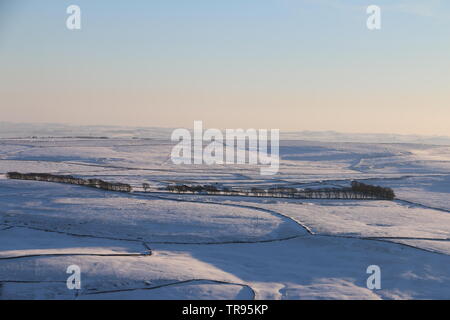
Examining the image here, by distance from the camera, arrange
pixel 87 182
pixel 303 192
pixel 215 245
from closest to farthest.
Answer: pixel 215 245, pixel 303 192, pixel 87 182

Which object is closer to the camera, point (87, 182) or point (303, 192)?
point (303, 192)

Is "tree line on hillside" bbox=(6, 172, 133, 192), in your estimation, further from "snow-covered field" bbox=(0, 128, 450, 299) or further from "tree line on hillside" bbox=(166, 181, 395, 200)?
"tree line on hillside" bbox=(166, 181, 395, 200)

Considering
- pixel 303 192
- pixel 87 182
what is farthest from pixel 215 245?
pixel 87 182

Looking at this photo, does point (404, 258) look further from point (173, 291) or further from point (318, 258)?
point (173, 291)

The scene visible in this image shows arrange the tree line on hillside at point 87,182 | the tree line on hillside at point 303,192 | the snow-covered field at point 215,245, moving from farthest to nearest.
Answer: the tree line on hillside at point 87,182, the tree line on hillside at point 303,192, the snow-covered field at point 215,245

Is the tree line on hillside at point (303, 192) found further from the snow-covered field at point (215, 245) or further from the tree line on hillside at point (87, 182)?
the tree line on hillside at point (87, 182)

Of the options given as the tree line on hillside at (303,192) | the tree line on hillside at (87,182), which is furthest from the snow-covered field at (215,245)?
the tree line on hillside at (303,192)

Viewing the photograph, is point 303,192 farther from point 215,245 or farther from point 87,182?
point 215,245
